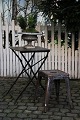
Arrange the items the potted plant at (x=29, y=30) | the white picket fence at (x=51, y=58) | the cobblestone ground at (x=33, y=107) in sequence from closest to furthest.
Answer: the cobblestone ground at (x=33, y=107) < the potted plant at (x=29, y=30) < the white picket fence at (x=51, y=58)

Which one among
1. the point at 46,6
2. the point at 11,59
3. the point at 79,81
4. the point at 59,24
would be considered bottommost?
the point at 79,81

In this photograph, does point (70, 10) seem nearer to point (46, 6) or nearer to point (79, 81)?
point (46, 6)

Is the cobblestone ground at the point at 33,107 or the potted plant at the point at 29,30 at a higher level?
the potted plant at the point at 29,30

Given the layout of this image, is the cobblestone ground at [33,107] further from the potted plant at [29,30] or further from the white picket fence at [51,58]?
the white picket fence at [51,58]

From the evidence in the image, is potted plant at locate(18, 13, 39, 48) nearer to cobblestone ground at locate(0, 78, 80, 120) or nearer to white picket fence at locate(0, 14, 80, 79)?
cobblestone ground at locate(0, 78, 80, 120)

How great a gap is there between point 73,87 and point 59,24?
1.69m

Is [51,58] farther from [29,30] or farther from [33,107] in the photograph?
[33,107]

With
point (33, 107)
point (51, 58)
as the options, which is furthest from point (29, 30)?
point (51, 58)

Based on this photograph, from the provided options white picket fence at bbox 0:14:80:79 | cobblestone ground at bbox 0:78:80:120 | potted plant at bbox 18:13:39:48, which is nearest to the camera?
cobblestone ground at bbox 0:78:80:120

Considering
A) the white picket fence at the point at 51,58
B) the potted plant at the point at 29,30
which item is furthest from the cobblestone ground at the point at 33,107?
the white picket fence at the point at 51,58

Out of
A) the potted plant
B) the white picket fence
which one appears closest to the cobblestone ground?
the potted plant

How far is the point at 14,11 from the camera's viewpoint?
34.6 feet

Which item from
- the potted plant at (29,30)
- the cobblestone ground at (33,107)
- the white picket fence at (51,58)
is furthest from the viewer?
the white picket fence at (51,58)

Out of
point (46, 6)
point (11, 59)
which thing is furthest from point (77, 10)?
point (11, 59)
